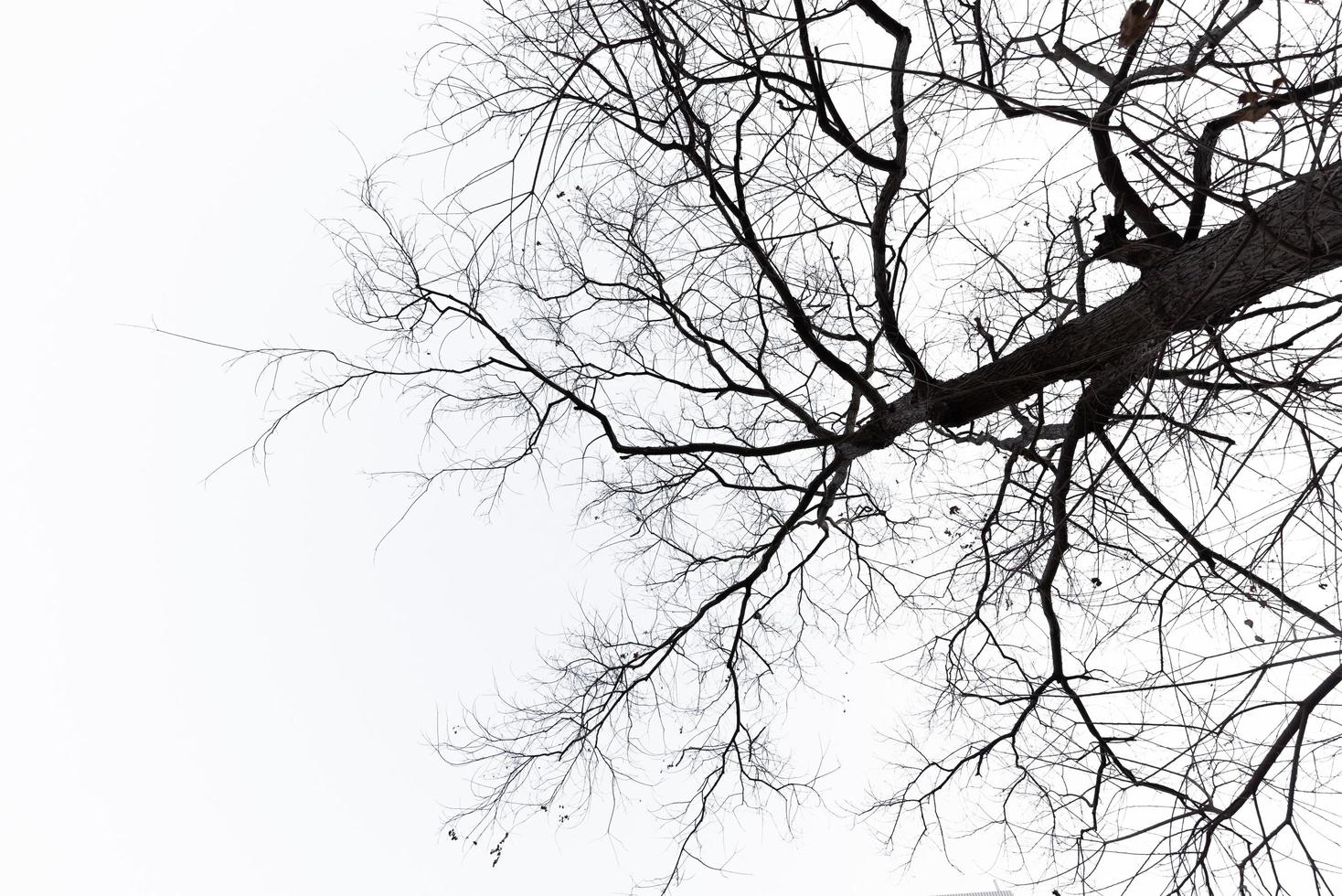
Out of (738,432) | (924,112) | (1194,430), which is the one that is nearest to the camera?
(1194,430)

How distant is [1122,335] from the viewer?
326 cm

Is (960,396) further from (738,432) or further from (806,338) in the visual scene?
(738,432)

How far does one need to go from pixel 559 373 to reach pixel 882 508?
6.31 ft

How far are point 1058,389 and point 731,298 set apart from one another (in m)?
1.58

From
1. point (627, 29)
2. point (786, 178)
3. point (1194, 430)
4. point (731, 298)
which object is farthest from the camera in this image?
point (731, 298)

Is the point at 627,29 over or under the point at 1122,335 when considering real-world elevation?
over

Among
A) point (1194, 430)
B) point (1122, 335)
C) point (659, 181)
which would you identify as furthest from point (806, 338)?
point (1194, 430)

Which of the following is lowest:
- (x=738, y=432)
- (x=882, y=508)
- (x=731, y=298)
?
(x=882, y=508)

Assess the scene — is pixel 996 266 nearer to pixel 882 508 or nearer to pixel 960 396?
pixel 960 396

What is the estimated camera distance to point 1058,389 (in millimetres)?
3893

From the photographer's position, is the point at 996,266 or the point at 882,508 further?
the point at 882,508

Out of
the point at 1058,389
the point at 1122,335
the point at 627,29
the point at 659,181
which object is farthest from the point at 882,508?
the point at 627,29

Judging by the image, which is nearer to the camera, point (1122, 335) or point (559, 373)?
point (1122, 335)

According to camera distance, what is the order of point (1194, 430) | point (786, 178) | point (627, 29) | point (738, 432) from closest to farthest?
1. point (1194, 430)
2. point (627, 29)
3. point (786, 178)
4. point (738, 432)
